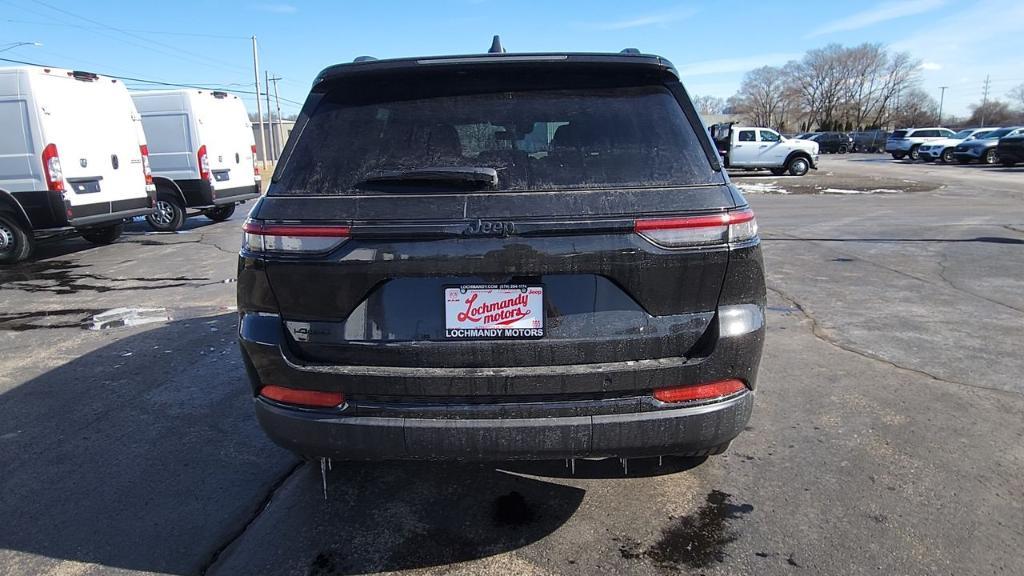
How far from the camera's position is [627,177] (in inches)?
91.2

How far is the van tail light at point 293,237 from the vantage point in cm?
223

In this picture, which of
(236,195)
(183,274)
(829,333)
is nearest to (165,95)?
(236,195)

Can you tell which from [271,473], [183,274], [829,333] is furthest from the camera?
[183,274]

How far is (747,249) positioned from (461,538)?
1.64 m

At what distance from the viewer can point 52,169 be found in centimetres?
896

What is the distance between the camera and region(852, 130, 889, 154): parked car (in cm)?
5342

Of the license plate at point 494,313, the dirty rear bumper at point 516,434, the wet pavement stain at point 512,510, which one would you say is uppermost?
the license plate at point 494,313

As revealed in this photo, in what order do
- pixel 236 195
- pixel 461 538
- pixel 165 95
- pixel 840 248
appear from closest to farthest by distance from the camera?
pixel 461 538
pixel 840 248
pixel 165 95
pixel 236 195

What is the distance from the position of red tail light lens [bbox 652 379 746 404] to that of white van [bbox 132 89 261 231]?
488 inches

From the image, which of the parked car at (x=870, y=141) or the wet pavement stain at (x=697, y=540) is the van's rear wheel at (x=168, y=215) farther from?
the parked car at (x=870, y=141)

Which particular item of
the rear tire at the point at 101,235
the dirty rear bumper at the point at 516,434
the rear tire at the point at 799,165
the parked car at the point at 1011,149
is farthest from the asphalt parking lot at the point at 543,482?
the parked car at the point at 1011,149

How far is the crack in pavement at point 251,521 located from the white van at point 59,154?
326 inches

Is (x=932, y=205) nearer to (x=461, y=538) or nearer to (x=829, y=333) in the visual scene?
(x=829, y=333)

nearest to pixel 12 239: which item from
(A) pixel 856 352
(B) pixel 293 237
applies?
(B) pixel 293 237
